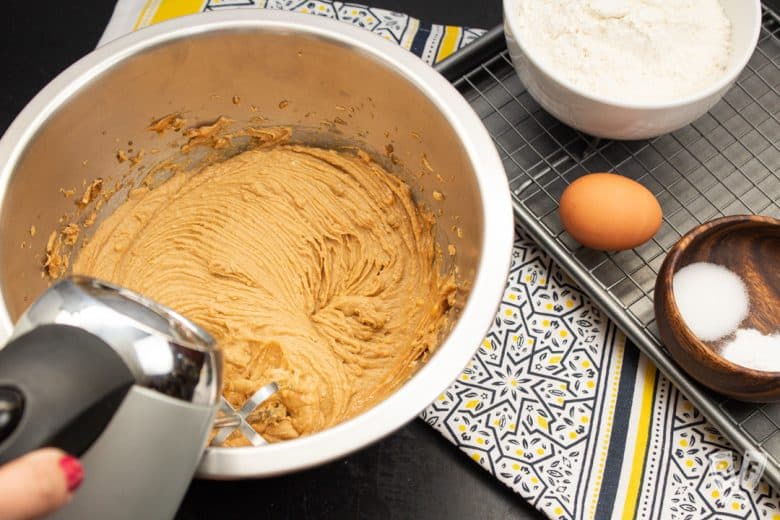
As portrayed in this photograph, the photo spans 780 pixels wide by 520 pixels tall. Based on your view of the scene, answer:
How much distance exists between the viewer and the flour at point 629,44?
1.15m

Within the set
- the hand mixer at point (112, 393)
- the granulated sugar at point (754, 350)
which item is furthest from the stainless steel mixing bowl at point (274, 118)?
the granulated sugar at point (754, 350)

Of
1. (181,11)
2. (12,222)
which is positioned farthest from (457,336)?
(181,11)

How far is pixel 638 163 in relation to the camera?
128 centimetres

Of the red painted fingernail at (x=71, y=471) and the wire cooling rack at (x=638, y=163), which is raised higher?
the red painted fingernail at (x=71, y=471)

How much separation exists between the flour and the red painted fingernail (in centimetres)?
86

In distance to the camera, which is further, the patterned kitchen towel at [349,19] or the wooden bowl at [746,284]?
the patterned kitchen towel at [349,19]

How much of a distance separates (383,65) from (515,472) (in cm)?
61

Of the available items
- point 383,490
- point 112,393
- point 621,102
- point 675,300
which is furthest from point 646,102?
point 112,393

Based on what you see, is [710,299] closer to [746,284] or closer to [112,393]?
[746,284]

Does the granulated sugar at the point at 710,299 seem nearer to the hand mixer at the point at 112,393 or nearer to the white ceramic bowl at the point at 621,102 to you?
the white ceramic bowl at the point at 621,102

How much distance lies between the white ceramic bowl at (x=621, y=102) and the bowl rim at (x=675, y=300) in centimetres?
17

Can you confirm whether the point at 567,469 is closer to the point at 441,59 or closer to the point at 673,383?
the point at 673,383

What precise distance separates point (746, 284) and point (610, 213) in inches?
9.7

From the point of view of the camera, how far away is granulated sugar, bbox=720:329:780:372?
42.8 inches
